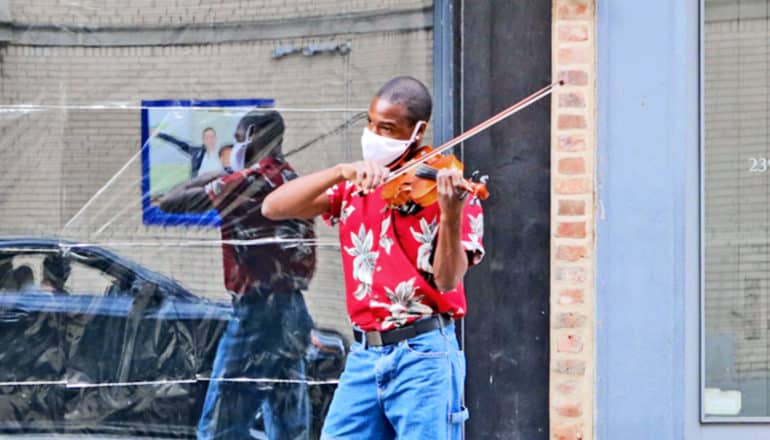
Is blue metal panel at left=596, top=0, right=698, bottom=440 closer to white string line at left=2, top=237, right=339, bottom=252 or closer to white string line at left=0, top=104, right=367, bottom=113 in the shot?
white string line at left=0, top=104, right=367, bottom=113

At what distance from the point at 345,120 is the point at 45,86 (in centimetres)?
130

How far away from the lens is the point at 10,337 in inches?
231

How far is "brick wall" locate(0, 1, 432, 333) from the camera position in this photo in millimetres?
5855

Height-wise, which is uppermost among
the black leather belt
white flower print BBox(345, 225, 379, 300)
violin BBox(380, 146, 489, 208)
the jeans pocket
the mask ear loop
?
the mask ear loop

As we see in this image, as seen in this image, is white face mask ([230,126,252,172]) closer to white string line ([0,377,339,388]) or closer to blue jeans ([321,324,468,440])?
white string line ([0,377,339,388])

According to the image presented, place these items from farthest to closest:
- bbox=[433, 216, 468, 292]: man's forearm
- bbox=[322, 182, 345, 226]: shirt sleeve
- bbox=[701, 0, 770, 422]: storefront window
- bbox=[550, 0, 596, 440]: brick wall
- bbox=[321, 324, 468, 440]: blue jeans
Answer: bbox=[701, 0, 770, 422]: storefront window < bbox=[550, 0, 596, 440]: brick wall < bbox=[322, 182, 345, 226]: shirt sleeve < bbox=[321, 324, 468, 440]: blue jeans < bbox=[433, 216, 468, 292]: man's forearm

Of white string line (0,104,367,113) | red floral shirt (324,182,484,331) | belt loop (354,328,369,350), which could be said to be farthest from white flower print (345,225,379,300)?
white string line (0,104,367,113)

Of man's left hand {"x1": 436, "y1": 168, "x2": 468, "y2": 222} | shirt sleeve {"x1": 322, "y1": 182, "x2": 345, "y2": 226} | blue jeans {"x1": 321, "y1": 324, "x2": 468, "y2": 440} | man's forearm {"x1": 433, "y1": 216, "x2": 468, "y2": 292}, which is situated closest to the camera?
man's left hand {"x1": 436, "y1": 168, "x2": 468, "y2": 222}

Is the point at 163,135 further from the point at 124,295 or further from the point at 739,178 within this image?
the point at 739,178

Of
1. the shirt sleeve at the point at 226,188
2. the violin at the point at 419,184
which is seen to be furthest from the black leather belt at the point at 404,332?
the shirt sleeve at the point at 226,188

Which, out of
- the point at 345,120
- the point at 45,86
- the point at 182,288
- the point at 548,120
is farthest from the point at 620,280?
the point at 45,86

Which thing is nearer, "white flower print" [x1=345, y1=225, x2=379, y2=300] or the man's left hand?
the man's left hand

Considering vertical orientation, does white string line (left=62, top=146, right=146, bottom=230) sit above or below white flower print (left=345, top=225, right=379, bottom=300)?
above

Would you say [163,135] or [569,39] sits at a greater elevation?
[569,39]
